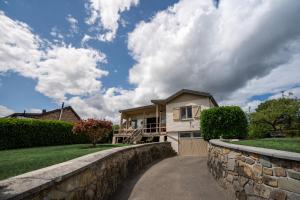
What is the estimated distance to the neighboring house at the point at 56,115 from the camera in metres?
33.6

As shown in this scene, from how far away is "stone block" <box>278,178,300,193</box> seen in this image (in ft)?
10.8

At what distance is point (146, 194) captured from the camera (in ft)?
18.6

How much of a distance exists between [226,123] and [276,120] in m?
14.3

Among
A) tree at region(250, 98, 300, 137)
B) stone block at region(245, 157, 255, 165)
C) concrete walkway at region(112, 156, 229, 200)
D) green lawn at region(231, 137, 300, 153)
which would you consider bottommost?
concrete walkway at region(112, 156, 229, 200)

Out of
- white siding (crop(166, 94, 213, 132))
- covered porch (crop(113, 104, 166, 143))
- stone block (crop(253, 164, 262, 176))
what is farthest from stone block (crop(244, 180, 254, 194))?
covered porch (crop(113, 104, 166, 143))

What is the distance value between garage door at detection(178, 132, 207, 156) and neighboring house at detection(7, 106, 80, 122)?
24.4m

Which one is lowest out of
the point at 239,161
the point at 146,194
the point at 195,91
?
the point at 146,194

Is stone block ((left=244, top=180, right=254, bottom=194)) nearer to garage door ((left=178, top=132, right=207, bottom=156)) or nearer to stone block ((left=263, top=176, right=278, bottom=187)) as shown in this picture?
stone block ((left=263, top=176, right=278, bottom=187))

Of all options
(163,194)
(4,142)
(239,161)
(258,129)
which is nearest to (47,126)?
(4,142)

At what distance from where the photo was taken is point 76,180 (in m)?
3.53

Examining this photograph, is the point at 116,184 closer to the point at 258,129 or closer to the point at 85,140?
the point at 85,140

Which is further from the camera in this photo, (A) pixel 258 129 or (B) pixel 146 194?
(A) pixel 258 129

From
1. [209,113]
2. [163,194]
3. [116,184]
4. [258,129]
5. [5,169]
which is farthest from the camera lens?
[258,129]

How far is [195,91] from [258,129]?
41.0ft
